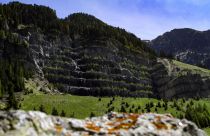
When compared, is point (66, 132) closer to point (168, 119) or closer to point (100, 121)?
point (100, 121)

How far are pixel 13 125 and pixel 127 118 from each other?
17.0ft

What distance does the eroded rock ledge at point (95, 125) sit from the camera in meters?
16.2

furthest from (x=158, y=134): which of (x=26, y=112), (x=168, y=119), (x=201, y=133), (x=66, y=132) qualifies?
(x=26, y=112)

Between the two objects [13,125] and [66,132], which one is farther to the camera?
[66,132]

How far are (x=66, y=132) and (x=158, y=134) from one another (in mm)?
3835

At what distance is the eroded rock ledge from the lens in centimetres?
1622

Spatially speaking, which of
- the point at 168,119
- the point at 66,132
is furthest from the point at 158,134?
the point at 66,132

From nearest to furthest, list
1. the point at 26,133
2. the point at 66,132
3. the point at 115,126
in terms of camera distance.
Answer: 1. the point at 26,133
2. the point at 66,132
3. the point at 115,126

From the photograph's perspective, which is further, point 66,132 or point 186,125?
point 186,125

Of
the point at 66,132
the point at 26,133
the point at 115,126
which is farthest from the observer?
the point at 115,126

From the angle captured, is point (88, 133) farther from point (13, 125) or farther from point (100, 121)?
point (13, 125)

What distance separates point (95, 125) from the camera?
18188 millimetres

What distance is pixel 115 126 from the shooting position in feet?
60.2

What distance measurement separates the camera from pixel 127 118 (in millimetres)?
18953
